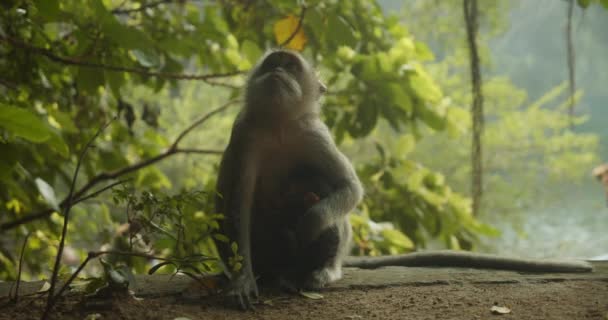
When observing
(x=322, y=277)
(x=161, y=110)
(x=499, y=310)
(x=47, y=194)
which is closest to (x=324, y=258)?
(x=322, y=277)

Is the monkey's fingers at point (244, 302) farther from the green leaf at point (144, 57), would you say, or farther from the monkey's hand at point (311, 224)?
the green leaf at point (144, 57)

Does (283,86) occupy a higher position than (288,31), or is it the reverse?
(288,31)

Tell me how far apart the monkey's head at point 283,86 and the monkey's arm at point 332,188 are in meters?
0.18

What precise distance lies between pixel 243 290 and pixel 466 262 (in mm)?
1583

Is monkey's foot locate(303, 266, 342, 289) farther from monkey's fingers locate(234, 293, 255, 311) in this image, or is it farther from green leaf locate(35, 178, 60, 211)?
green leaf locate(35, 178, 60, 211)

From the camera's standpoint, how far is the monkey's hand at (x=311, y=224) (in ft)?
9.93

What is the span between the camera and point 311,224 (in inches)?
119

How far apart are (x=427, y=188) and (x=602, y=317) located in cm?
227

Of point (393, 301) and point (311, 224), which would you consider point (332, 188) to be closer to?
point (311, 224)

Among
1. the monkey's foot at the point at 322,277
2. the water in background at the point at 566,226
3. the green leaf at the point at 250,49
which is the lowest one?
the monkey's foot at the point at 322,277

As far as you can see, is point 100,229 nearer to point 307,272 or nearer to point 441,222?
point 307,272

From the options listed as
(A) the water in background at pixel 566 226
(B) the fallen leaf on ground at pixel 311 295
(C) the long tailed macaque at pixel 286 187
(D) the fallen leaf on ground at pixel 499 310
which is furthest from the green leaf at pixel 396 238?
(A) the water in background at pixel 566 226

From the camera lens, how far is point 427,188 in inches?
176

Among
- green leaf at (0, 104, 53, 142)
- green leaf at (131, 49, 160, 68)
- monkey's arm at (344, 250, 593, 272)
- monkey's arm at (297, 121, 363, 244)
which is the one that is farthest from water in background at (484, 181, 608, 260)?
green leaf at (0, 104, 53, 142)
